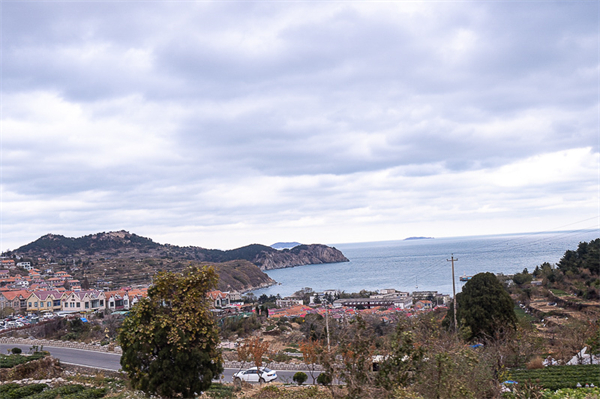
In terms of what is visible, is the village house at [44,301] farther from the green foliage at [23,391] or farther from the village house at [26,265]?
the village house at [26,265]

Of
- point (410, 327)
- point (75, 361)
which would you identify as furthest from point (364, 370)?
point (75, 361)

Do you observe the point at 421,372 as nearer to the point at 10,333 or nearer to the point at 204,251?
the point at 10,333

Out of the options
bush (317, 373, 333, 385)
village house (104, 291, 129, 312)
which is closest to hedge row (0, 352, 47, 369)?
bush (317, 373, 333, 385)

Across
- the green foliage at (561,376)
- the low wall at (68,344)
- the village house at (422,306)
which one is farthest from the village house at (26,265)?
the green foliage at (561,376)

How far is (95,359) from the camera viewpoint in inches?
786

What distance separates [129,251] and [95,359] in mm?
120565

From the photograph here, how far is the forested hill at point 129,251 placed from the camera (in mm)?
126438

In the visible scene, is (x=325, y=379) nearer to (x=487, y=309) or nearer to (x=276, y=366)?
(x=276, y=366)

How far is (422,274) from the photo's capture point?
4006 inches

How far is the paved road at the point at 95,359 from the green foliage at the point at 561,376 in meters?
7.65

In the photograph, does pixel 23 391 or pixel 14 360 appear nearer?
pixel 23 391

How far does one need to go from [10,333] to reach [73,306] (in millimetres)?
20993

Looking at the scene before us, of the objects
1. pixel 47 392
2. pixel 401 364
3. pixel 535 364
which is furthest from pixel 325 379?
pixel 535 364

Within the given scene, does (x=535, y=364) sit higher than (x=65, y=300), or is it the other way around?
(x=535, y=364)
